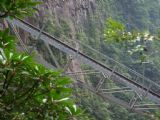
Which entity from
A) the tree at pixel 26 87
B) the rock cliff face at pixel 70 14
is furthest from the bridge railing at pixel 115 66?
the tree at pixel 26 87

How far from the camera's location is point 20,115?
7.27ft

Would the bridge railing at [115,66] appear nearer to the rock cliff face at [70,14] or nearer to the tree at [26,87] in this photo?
the rock cliff face at [70,14]

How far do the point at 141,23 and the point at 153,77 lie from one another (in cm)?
996

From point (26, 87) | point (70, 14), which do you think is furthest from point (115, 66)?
point (70, 14)

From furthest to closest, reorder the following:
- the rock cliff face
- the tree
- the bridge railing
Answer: the rock cliff face, the bridge railing, the tree

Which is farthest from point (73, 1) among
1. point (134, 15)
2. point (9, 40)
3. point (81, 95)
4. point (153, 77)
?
point (9, 40)

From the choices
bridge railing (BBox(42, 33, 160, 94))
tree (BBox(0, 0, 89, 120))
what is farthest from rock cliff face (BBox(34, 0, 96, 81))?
tree (BBox(0, 0, 89, 120))

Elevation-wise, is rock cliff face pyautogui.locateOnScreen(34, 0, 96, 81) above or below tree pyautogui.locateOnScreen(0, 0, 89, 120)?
below

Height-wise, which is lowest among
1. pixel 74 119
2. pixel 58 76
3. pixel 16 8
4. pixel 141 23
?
pixel 141 23

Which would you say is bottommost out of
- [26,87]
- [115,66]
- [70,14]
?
[70,14]

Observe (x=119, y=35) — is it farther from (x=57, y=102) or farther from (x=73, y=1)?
(x=73, y=1)

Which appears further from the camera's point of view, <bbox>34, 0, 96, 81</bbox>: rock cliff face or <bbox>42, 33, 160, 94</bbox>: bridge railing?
<bbox>34, 0, 96, 81</bbox>: rock cliff face

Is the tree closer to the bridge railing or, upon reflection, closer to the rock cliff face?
the bridge railing

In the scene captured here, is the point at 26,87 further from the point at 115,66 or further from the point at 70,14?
the point at 70,14
